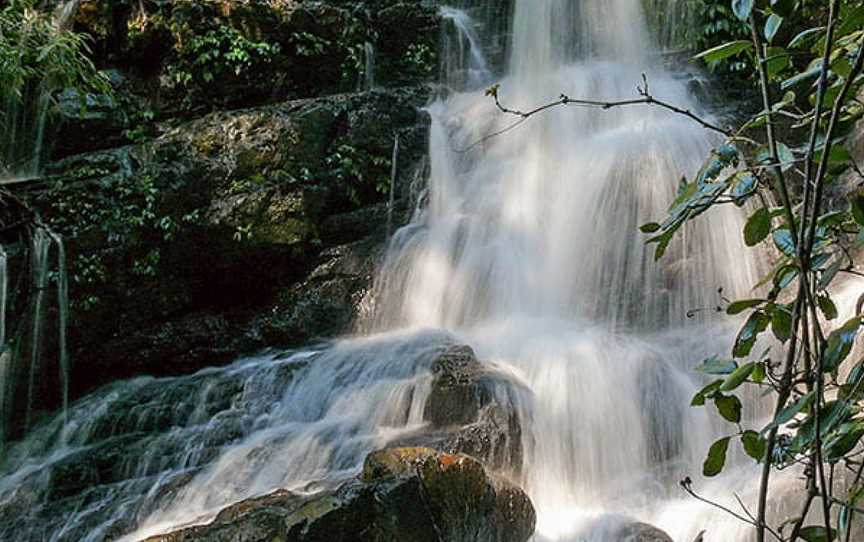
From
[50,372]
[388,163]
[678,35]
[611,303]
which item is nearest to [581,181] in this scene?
[611,303]

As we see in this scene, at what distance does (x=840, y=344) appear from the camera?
947 mm

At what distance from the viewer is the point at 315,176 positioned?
7883mm

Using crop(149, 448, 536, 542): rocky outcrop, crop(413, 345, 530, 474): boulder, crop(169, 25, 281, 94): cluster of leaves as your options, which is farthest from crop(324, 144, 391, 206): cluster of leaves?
crop(149, 448, 536, 542): rocky outcrop

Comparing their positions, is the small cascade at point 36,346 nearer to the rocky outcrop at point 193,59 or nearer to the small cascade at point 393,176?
the rocky outcrop at point 193,59

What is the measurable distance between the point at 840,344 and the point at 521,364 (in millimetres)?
4770

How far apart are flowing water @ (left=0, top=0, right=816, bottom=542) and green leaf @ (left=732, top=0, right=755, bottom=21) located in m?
2.85

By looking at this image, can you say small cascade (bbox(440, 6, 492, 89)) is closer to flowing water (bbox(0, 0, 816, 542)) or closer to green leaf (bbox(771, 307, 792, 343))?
flowing water (bbox(0, 0, 816, 542))

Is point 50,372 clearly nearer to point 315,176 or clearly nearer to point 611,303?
point 315,176

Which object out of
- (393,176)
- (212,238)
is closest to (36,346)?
(212,238)

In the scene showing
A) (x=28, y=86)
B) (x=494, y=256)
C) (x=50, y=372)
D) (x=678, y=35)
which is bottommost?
(x=50, y=372)

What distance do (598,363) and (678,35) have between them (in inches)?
242

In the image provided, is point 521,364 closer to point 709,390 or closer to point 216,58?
point 709,390

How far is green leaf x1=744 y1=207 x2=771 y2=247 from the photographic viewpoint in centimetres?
106

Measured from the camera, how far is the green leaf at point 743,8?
93 cm
